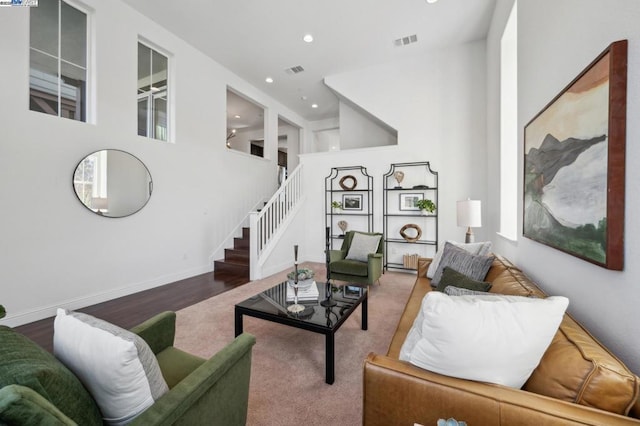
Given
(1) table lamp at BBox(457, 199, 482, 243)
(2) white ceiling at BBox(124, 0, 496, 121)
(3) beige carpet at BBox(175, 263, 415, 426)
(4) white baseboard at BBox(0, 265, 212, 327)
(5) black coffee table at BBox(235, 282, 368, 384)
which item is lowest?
(3) beige carpet at BBox(175, 263, 415, 426)

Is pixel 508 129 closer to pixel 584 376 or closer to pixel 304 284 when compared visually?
pixel 304 284

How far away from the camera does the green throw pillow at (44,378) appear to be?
67 centimetres

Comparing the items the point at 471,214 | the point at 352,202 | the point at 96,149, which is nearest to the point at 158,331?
the point at 96,149

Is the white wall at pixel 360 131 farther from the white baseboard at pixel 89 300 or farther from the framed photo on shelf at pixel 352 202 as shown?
the white baseboard at pixel 89 300

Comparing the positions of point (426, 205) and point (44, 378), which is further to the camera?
point (426, 205)

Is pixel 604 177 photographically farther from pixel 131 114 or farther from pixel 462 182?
pixel 131 114

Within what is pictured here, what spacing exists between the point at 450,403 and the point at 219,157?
5.18 meters

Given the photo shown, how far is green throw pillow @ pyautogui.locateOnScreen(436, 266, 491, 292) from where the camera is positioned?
6.47 ft

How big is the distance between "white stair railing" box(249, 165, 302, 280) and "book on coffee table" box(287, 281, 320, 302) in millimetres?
1858

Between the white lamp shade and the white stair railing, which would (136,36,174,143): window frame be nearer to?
the white stair railing

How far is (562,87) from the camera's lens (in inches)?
66.1

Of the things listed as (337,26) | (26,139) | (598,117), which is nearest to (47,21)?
(26,139)

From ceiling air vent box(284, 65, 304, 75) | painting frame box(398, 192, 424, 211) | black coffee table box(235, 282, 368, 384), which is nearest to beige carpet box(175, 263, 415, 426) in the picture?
black coffee table box(235, 282, 368, 384)

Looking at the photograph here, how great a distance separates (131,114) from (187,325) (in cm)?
300
